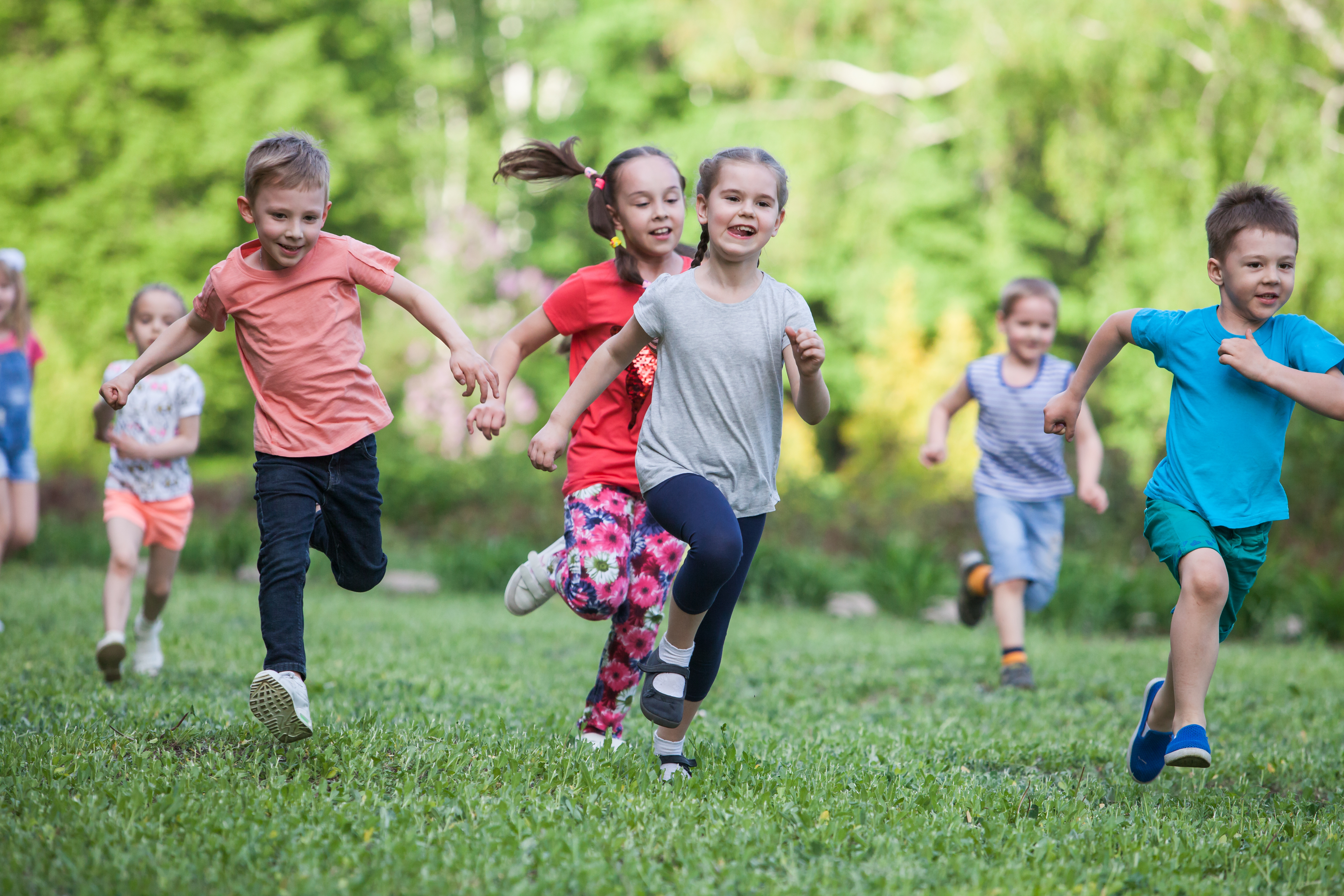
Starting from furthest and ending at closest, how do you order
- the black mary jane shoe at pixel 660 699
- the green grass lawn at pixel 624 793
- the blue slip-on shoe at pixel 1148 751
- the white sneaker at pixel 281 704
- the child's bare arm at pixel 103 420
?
the child's bare arm at pixel 103 420
the blue slip-on shoe at pixel 1148 751
the black mary jane shoe at pixel 660 699
the white sneaker at pixel 281 704
the green grass lawn at pixel 624 793

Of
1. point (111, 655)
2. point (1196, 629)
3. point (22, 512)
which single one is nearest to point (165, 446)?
point (111, 655)

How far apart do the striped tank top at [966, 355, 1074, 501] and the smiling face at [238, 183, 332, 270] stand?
3.91m

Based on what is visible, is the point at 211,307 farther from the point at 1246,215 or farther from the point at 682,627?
the point at 1246,215

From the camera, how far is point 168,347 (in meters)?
3.99

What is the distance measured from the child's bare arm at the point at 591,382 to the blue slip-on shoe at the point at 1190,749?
211cm

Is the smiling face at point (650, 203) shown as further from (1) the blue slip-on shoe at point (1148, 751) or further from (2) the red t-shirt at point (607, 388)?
(1) the blue slip-on shoe at point (1148, 751)

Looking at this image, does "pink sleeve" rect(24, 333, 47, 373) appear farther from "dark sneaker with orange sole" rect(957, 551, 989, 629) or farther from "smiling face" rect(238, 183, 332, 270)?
"dark sneaker with orange sole" rect(957, 551, 989, 629)

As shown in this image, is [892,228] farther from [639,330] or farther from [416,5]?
[639,330]

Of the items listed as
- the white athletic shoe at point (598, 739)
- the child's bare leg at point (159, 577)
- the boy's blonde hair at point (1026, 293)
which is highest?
the boy's blonde hair at point (1026, 293)

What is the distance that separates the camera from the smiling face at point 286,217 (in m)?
3.71

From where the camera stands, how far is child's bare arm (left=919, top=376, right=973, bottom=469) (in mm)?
6156

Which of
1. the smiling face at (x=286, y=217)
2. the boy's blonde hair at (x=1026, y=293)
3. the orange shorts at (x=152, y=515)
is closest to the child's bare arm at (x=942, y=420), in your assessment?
the boy's blonde hair at (x=1026, y=293)

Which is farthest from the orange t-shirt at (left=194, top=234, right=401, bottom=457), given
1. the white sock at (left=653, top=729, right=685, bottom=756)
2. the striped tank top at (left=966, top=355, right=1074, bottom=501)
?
the striped tank top at (left=966, top=355, right=1074, bottom=501)

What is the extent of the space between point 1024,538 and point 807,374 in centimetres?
331
